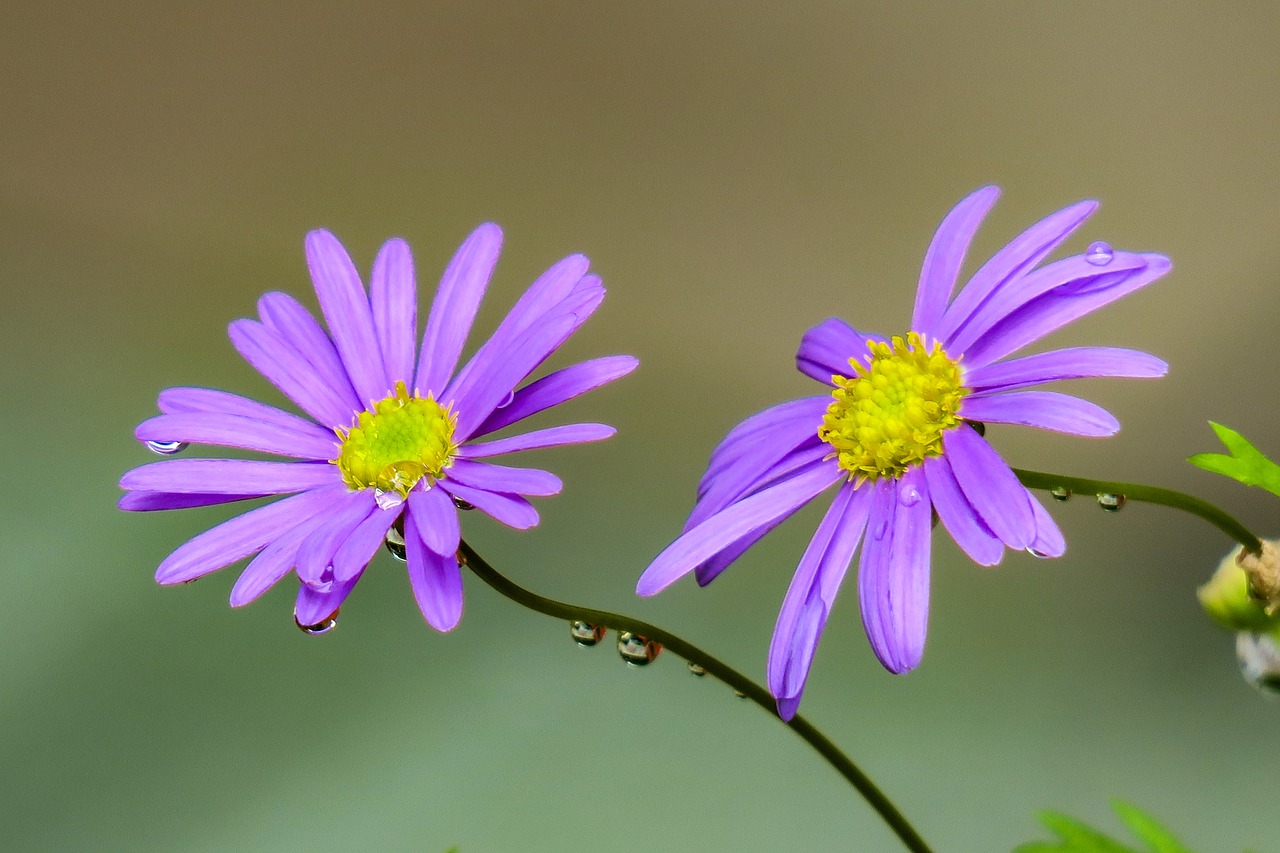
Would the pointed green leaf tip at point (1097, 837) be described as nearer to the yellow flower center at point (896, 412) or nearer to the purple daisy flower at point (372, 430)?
the yellow flower center at point (896, 412)

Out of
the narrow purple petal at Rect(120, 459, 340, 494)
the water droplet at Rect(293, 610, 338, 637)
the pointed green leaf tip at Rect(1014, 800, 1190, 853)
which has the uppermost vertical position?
the narrow purple petal at Rect(120, 459, 340, 494)

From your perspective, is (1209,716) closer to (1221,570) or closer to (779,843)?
(779,843)

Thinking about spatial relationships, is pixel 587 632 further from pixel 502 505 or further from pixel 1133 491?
pixel 1133 491

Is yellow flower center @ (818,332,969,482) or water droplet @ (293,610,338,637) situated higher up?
yellow flower center @ (818,332,969,482)

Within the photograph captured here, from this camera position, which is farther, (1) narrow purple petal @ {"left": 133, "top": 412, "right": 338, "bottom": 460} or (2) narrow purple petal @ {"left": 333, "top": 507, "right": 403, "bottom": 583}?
(1) narrow purple petal @ {"left": 133, "top": 412, "right": 338, "bottom": 460}

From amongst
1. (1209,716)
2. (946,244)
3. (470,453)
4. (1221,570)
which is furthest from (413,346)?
(1209,716)

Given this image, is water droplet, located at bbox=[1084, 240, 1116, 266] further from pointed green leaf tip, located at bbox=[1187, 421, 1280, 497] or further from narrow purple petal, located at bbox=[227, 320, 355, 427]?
narrow purple petal, located at bbox=[227, 320, 355, 427]

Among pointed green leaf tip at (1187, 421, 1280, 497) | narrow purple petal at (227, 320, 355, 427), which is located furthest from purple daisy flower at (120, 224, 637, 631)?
pointed green leaf tip at (1187, 421, 1280, 497)
